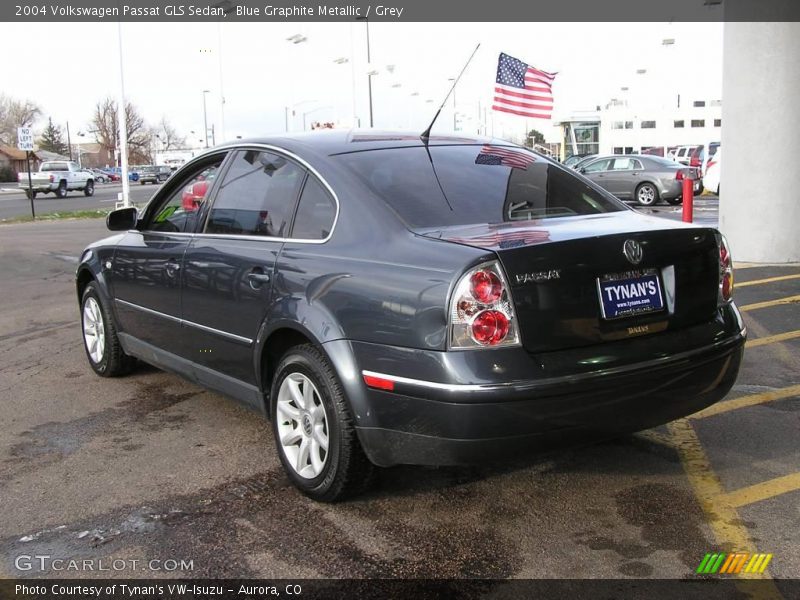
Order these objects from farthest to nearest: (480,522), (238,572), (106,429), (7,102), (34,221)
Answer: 1. (7,102)
2. (34,221)
3. (106,429)
4. (480,522)
5. (238,572)

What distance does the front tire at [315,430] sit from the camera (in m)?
3.46

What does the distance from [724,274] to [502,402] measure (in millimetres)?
1420

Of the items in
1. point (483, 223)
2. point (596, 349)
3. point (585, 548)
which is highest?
point (483, 223)

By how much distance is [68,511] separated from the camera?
3654 millimetres

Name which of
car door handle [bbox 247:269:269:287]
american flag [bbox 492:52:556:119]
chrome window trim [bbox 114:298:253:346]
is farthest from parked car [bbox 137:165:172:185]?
car door handle [bbox 247:269:269:287]

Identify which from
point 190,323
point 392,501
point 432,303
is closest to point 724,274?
point 432,303

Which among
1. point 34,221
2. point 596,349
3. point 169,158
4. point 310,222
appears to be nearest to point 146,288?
point 310,222

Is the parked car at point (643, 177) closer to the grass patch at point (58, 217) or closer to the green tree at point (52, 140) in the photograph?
the grass patch at point (58, 217)

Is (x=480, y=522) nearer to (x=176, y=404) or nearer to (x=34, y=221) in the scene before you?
(x=176, y=404)

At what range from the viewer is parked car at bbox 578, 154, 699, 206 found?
2258 centimetres

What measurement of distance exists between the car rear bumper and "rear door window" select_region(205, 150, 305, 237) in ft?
3.52

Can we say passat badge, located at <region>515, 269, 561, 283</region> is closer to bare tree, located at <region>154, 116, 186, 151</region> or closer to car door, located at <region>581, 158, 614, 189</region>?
car door, located at <region>581, 158, 614, 189</region>

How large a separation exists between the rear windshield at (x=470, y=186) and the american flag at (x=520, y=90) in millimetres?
6408

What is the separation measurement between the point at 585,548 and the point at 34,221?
24352mm
